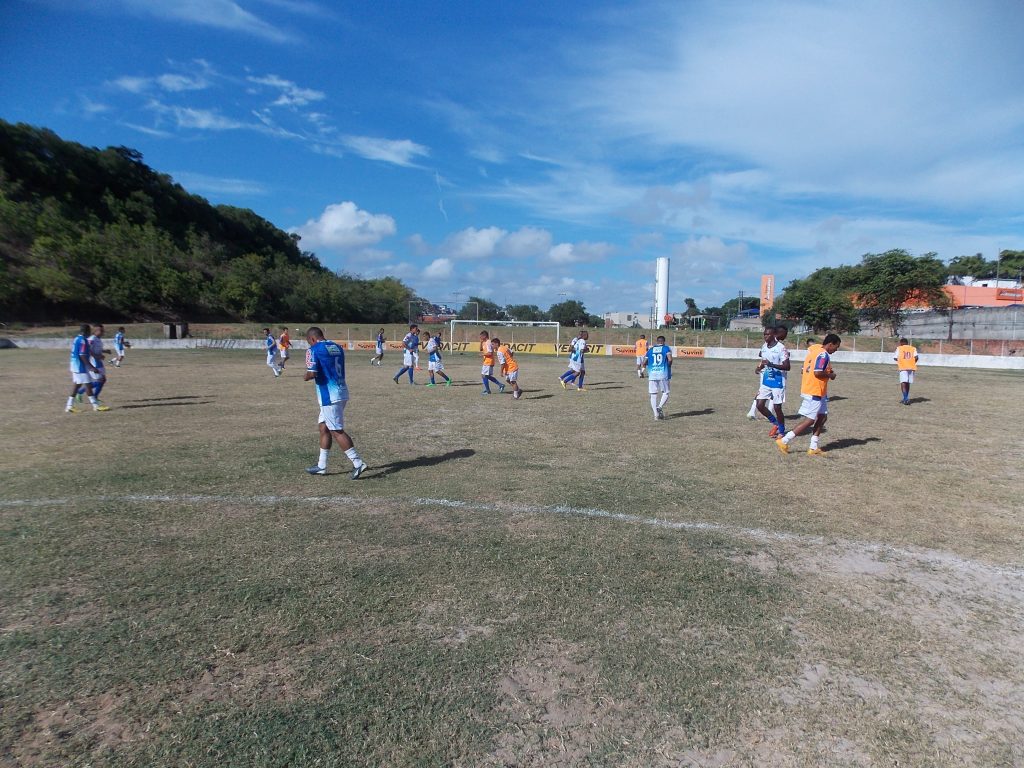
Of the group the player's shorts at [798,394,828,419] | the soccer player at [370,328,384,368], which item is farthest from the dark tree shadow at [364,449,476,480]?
the soccer player at [370,328,384,368]

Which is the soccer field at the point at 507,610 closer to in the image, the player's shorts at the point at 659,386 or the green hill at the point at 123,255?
the player's shorts at the point at 659,386

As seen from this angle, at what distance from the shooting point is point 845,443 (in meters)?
10.8

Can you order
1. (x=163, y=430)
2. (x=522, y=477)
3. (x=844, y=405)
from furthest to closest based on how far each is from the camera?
(x=844, y=405), (x=163, y=430), (x=522, y=477)

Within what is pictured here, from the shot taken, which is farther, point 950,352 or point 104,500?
point 950,352

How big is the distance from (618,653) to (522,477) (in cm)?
433

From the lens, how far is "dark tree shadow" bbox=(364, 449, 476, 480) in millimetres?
8141

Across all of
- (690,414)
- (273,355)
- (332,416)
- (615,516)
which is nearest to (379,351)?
(273,355)

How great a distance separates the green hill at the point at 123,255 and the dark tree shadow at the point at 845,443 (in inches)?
2730

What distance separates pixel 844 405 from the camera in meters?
16.5

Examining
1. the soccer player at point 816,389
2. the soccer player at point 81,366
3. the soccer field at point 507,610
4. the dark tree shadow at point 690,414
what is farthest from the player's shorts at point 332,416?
the soccer player at point 81,366

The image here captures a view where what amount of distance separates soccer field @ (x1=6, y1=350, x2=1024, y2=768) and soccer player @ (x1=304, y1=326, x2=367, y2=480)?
14.8 inches

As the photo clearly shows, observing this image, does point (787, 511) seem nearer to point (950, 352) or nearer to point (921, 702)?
point (921, 702)

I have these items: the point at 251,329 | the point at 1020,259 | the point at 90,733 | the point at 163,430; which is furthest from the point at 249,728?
the point at 1020,259

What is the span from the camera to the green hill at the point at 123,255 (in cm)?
6112
